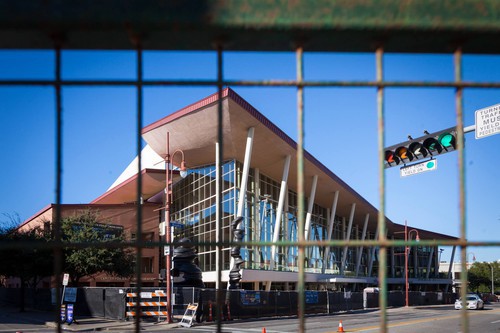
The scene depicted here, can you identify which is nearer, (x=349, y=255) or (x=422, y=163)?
(x=422, y=163)

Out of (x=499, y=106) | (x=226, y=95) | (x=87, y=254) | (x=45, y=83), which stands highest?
(x=226, y=95)

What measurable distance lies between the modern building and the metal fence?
76.4 feet

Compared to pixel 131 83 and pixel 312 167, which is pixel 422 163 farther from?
pixel 312 167

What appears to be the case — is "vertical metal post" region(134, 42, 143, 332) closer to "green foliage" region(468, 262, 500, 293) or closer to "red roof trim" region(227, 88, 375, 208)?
"red roof trim" region(227, 88, 375, 208)

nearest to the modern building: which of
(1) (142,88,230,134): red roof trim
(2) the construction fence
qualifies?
(1) (142,88,230,134): red roof trim

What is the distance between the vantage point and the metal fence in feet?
10.5

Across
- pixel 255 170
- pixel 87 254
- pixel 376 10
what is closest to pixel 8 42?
pixel 376 10

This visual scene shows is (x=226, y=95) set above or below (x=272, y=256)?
above

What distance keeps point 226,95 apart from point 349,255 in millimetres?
37875

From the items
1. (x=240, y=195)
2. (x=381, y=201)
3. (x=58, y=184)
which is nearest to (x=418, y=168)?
(x=381, y=201)

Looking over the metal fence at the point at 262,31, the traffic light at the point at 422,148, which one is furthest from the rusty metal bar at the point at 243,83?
the traffic light at the point at 422,148

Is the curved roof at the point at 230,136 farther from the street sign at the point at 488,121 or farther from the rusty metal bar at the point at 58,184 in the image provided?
the rusty metal bar at the point at 58,184

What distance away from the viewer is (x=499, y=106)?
504 inches

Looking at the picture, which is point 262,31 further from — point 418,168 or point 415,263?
point 415,263
